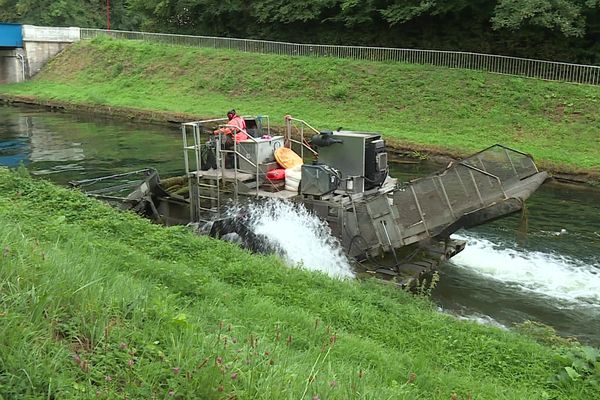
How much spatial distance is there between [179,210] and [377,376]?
11240 millimetres

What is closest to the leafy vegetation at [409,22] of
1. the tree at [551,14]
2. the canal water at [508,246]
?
the tree at [551,14]

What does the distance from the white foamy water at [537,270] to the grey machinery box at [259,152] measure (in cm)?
541

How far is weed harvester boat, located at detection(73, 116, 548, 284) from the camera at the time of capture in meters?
13.0

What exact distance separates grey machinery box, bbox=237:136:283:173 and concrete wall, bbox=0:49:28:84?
154ft

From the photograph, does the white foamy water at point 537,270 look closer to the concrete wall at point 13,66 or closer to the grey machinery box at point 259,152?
the grey machinery box at point 259,152

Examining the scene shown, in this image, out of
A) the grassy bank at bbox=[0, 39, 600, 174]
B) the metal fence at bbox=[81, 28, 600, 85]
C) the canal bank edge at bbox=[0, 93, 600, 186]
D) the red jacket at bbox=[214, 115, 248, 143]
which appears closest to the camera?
the red jacket at bbox=[214, 115, 248, 143]

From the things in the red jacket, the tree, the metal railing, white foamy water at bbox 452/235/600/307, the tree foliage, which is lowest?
white foamy water at bbox 452/235/600/307

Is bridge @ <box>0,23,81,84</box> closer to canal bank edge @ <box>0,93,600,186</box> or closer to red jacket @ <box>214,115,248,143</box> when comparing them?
canal bank edge @ <box>0,93,600,186</box>

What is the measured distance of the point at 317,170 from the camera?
13219 millimetres

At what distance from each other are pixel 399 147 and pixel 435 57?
12.4 m

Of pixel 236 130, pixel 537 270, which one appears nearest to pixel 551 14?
pixel 537 270

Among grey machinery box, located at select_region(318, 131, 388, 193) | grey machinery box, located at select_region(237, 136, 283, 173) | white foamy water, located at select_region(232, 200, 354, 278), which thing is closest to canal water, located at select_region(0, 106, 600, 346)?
white foamy water, located at select_region(232, 200, 354, 278)

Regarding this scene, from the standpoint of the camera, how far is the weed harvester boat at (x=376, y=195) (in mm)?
12992

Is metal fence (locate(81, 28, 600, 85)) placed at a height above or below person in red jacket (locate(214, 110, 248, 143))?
above
